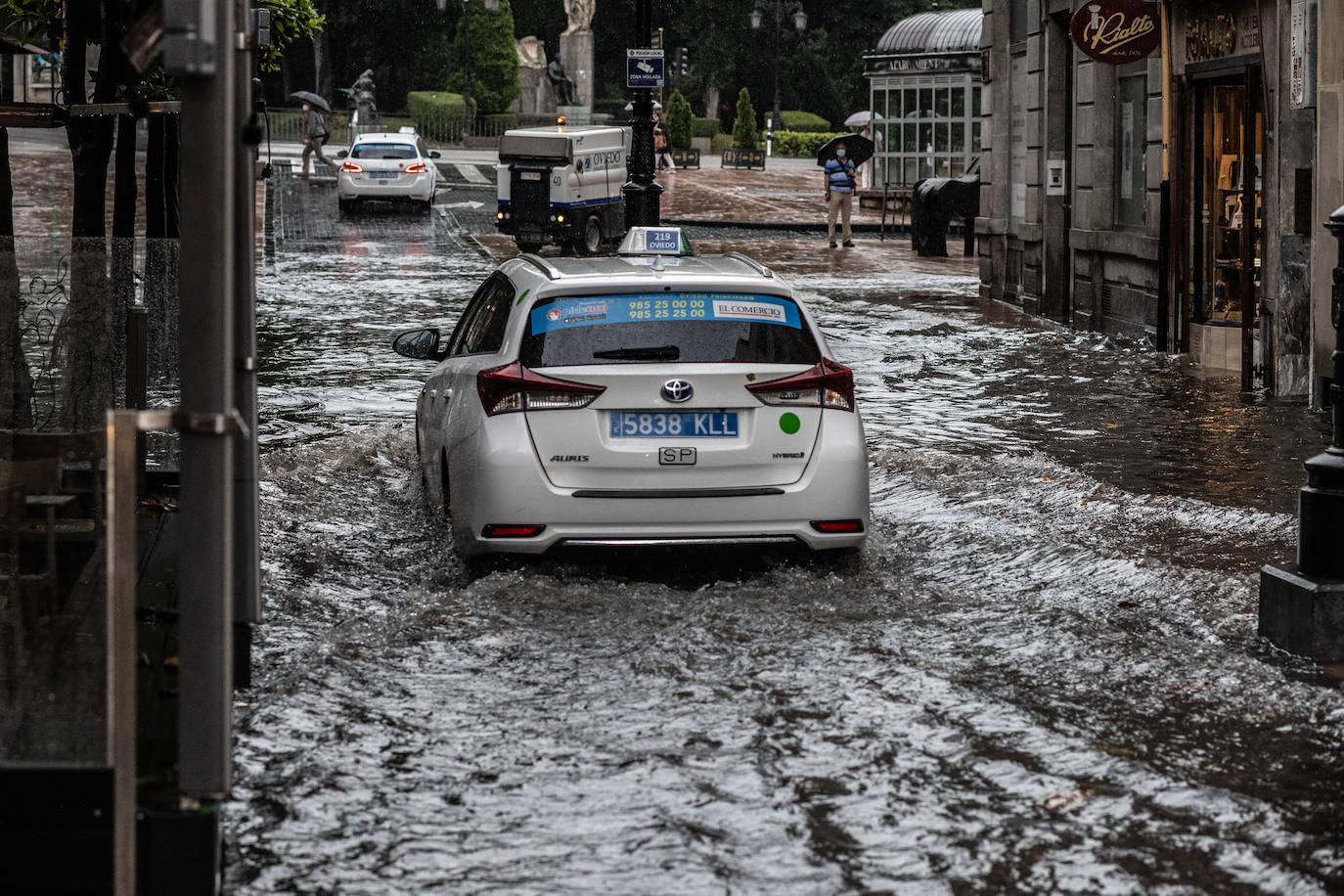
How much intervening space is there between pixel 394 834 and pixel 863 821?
4.09 feet

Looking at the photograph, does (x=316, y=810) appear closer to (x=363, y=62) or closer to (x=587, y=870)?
(x=587, y=870)

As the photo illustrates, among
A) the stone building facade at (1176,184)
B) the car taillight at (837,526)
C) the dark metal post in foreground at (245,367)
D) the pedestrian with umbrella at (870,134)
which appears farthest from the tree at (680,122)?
the dark metal post in foreground at (245,367)

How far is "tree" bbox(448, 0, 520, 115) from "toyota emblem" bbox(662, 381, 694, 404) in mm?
66045

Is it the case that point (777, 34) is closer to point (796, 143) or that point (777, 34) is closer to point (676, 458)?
point (796, 143)

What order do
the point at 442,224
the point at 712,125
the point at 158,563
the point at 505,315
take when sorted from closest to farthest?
the point at 158,563 < the point at 505,315 < the point at 442,224 < the point at 712,125

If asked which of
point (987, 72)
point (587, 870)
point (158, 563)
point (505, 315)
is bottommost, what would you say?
point (587, 870)

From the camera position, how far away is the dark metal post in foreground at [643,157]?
24641mm

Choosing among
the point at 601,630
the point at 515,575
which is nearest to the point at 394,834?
the point at 601,630

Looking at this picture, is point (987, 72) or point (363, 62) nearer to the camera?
point (987, 72)

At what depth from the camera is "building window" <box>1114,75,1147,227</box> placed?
18.8m

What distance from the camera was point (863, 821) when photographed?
16.4 feet

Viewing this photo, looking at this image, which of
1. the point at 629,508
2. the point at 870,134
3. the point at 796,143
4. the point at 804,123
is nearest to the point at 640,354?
the point at 629,508

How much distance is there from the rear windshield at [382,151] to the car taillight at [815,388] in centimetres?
2991

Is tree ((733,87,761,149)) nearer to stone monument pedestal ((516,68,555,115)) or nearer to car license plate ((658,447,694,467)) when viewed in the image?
stone monument pedestal ((516,68,555,115))
